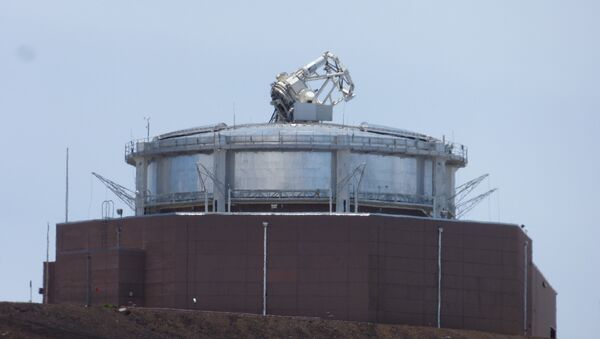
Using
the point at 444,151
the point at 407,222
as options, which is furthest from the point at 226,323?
the point at 444,151

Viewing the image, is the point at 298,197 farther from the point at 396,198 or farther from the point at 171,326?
the point at 171,326

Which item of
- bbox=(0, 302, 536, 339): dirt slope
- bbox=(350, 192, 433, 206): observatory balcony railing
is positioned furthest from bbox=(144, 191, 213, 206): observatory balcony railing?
bbox=(0, 302, 536, 339): dirt slope

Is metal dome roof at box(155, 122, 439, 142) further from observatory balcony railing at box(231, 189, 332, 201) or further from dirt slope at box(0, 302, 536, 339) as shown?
dirt slope at box(0, 302, 536, 339)

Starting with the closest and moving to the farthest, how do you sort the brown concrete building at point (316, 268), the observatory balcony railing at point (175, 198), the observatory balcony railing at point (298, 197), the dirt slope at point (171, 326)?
1. the dirt slope at point (171, 326)
2. the brown concrete building at point (316, 268)
3. the observatory balcony railing at point (298, 197)
4. the observatory balcony railing at point (175, 198)

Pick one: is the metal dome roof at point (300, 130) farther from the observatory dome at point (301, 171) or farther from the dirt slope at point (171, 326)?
the dirt slope at point (171, 326)

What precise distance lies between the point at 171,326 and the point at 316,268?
14.5m

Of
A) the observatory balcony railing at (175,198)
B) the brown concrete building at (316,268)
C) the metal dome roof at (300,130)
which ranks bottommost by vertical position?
the brown concrete building at (316,268)

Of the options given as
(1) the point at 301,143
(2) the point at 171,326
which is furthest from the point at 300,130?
(2) the point at 171,326

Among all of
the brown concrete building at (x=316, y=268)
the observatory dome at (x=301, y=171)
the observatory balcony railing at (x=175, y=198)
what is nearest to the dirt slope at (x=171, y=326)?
the brown concrete building at (x=316, y=268)

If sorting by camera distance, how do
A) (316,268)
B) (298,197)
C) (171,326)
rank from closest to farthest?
(171,326), (316,268), (298,197)

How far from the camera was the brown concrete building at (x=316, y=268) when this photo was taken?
160m

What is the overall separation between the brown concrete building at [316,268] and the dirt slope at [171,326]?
112 inches

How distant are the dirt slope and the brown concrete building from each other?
2840 mm

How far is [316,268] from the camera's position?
524 feet
